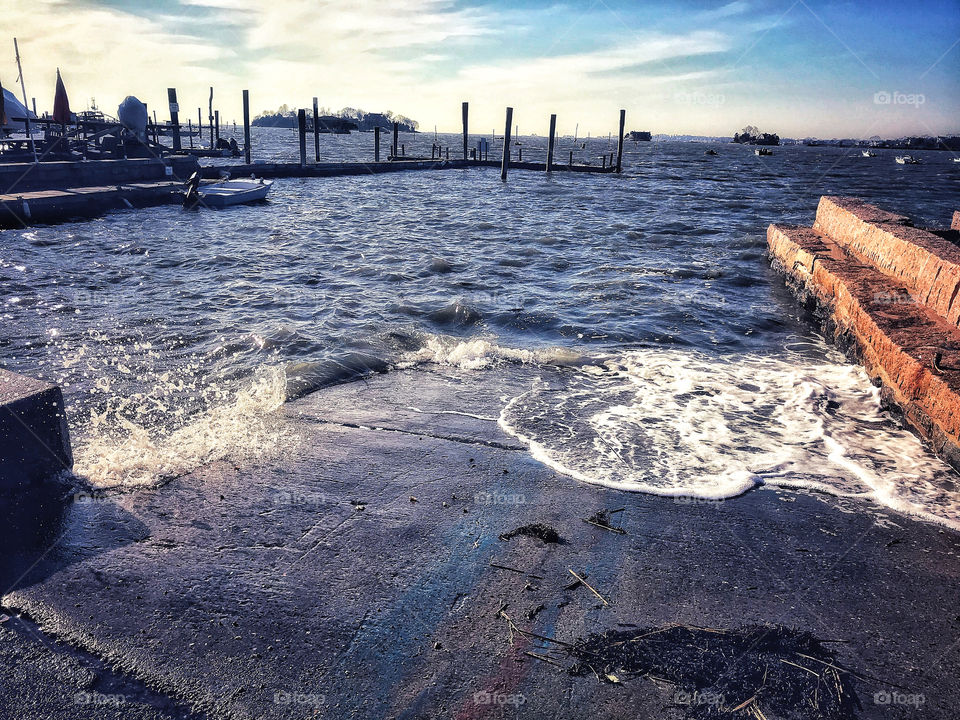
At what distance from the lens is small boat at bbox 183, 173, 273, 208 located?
23.1m

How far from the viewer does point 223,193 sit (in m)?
23.7

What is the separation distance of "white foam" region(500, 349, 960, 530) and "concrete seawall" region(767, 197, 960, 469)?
0.27 metres

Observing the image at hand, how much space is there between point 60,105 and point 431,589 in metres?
40.4

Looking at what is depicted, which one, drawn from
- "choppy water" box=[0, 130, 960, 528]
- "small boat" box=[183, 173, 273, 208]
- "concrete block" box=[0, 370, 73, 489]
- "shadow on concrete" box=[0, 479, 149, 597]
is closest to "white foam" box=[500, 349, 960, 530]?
"choppy water" box=[0, 130, 960, 528]

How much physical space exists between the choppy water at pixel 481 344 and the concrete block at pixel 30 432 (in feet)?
1.00

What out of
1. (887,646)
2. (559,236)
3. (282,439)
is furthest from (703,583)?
(559,236)

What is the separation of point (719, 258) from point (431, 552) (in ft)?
45.4

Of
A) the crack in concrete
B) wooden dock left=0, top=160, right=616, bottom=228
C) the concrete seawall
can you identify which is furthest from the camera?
wooden dock left=0, top=160, right=616, bottom=228

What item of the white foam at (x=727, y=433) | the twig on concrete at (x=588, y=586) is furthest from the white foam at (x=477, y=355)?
the twig on concrete at (x=588, y=586)

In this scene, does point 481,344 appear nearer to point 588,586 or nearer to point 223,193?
point 588,586

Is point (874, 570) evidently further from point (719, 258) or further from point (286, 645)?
point (719, 258)

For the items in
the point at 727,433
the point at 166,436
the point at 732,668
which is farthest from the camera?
the point at 727,433

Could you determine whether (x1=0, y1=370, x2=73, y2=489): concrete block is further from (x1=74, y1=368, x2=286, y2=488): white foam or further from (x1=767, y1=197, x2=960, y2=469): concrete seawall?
(x1=767, y1=197, x2=960, y2=469): concrete seawall

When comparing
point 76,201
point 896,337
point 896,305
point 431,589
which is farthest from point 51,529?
point 76,201
